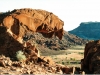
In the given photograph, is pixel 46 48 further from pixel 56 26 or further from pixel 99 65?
pixel 99 65

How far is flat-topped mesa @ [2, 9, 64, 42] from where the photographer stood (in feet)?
71.0

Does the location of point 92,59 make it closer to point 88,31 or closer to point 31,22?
point 31,22

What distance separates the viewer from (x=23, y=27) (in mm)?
22391

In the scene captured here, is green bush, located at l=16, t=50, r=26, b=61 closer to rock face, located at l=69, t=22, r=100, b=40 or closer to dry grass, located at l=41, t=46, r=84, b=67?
dry grass, located at l=41, t=46, r=84, b=67

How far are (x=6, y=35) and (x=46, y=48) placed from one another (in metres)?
58.4

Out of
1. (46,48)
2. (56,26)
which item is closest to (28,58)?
(56,26)

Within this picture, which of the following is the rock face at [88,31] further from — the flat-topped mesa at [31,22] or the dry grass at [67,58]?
the flat-topped mesa at [31,22]

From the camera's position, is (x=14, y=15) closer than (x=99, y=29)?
Yes

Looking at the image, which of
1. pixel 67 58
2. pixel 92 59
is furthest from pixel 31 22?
pixel 67 58

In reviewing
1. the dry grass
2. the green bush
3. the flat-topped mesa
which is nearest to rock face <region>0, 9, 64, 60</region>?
the flat-topped mesa

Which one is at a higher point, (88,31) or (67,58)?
(88,31)

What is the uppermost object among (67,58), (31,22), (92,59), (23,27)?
(31,22)

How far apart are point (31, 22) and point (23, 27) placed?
1131 mm

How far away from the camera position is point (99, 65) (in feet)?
59.3
